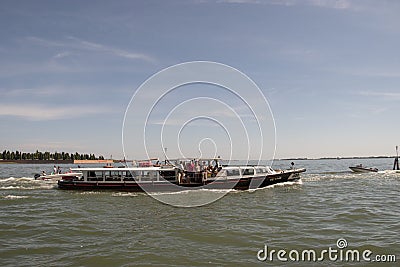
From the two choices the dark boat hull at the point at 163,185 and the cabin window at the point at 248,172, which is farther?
the cabin window at the point at 248,172

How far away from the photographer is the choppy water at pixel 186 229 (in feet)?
47.5

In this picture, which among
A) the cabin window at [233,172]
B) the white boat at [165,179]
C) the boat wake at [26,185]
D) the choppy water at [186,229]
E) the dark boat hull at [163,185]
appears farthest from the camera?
the boat wake at [26,185]

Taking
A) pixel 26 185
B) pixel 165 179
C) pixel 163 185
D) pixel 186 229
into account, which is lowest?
pixel 186 229

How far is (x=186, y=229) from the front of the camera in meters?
19.1

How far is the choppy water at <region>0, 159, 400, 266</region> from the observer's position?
47.5 feet

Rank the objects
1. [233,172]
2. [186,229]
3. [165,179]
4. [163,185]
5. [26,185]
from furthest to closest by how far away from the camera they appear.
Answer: [26,185] → [233,172] → [165,179] → [163,185] → [186,229]

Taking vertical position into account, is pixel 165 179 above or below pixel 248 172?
below

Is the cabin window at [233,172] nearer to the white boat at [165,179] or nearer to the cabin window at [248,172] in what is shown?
the white boat at [165,179]

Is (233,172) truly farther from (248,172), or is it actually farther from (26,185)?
(26,185)

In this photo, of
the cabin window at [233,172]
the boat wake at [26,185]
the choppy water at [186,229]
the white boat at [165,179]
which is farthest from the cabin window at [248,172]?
the boat wake at [26,185]

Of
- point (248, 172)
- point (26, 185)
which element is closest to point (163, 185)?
point (248, 172)

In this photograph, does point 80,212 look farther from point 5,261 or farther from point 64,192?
point 64,192

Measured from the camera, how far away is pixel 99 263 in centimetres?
1371

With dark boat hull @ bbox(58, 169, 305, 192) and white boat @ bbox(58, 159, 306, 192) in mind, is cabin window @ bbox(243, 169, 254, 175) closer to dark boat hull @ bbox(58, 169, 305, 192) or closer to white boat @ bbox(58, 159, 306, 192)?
white boat @ bbox(58, 159, 306, 192)
